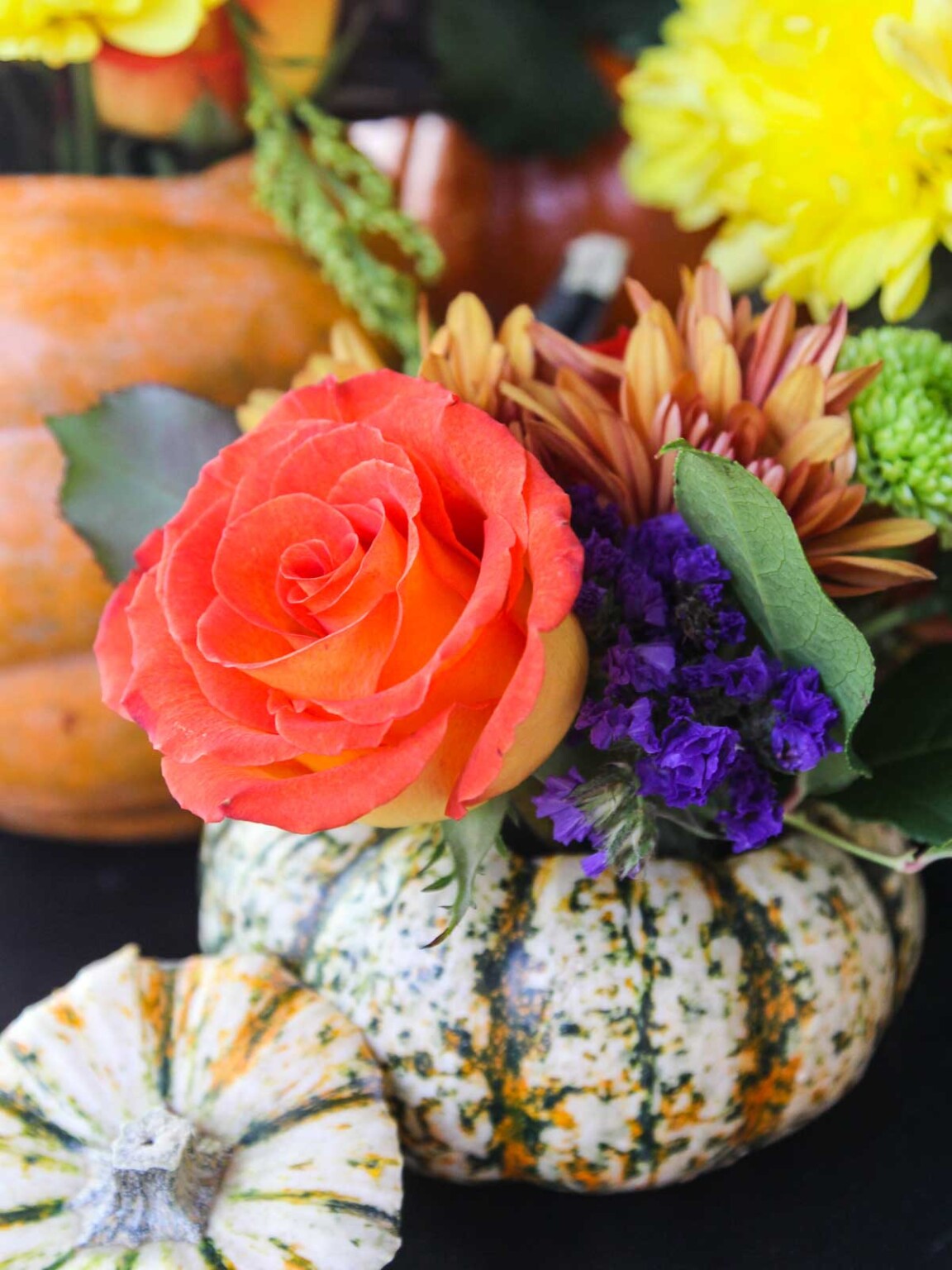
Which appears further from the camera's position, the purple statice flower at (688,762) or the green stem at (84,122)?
the green stem at (84,122)

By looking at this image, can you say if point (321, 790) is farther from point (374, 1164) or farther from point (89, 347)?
point (89, 347)

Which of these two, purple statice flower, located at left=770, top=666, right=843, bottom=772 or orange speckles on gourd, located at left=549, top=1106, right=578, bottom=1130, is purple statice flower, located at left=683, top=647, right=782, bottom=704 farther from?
orange speckles on gourd, located at left=549, top=1106, right=578, bottom=1130

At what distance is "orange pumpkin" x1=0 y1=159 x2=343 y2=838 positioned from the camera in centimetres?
62

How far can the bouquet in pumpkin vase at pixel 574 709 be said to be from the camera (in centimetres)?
38

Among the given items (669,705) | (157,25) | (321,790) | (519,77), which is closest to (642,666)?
(669,705)

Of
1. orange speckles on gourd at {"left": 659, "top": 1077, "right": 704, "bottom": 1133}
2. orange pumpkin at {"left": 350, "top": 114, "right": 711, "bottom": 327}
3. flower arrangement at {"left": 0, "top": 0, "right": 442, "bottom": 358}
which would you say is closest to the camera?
orange speckles on gourd at {"left": 659, "top": 1077, "right": 704, "bottom": 1133}

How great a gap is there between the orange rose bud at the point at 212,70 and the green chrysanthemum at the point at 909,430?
364 mm

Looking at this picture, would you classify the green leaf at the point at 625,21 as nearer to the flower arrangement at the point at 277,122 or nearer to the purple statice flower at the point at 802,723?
the flower arrangement at the point at 277,122

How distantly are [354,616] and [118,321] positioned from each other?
325 millimetres

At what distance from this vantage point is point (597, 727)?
41 cm

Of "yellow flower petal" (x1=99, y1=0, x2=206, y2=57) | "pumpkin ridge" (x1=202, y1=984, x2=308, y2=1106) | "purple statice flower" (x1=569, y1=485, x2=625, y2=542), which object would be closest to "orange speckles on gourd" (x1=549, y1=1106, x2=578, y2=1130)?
"pumpkin ridge" (x1=202, y1=984, x2=308, y2=1106)

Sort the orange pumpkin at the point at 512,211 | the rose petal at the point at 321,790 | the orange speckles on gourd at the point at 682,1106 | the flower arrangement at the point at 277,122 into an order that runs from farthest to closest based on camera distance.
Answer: the orange pumpkin at the point at 512,211 < the flower arrangement at the point at 277,122 < the orange speckles on gourd at the point at 682,1106 < the rose petal at the point at 321,790

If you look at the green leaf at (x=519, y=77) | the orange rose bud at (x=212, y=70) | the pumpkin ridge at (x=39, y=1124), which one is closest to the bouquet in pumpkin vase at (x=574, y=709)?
the pumpkin ridge at (x=39, y=1124)

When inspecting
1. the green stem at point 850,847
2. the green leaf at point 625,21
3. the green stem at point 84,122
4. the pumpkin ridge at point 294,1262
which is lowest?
the pumpkin ridge at point 294,1262
